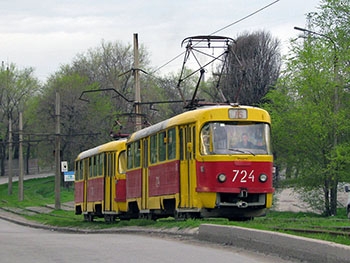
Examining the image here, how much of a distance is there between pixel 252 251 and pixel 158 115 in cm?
6394

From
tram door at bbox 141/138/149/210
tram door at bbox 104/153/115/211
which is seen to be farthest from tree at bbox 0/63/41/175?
tram door at bbox 141/138/149/210

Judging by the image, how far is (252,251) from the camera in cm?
1384

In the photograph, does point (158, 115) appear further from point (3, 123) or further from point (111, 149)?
point (111, 149)

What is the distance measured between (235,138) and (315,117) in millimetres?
14156

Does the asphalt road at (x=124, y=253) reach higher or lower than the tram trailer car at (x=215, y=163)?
lower

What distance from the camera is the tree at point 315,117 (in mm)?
34781

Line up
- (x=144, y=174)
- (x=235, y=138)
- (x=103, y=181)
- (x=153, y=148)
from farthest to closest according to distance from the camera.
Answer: (x=103, y=181) < (x=144, y=174) < (x=153, y=148) < (x=235, y=138)

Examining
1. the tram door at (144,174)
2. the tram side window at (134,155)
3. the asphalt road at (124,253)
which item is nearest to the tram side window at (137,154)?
the tram side window at (134,155)

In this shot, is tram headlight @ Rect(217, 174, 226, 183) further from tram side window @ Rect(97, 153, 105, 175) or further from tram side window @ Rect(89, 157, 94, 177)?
tram side window @ Rect(89, 157, 94, 177)

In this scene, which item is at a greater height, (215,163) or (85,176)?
(215,163)

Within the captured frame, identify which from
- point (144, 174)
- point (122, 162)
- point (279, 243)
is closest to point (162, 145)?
point (144, 174)

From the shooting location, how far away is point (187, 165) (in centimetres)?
2188

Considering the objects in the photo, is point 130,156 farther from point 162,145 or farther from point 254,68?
point 254,68

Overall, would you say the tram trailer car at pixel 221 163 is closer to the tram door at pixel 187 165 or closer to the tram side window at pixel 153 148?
the tram door at pixel 187 165
